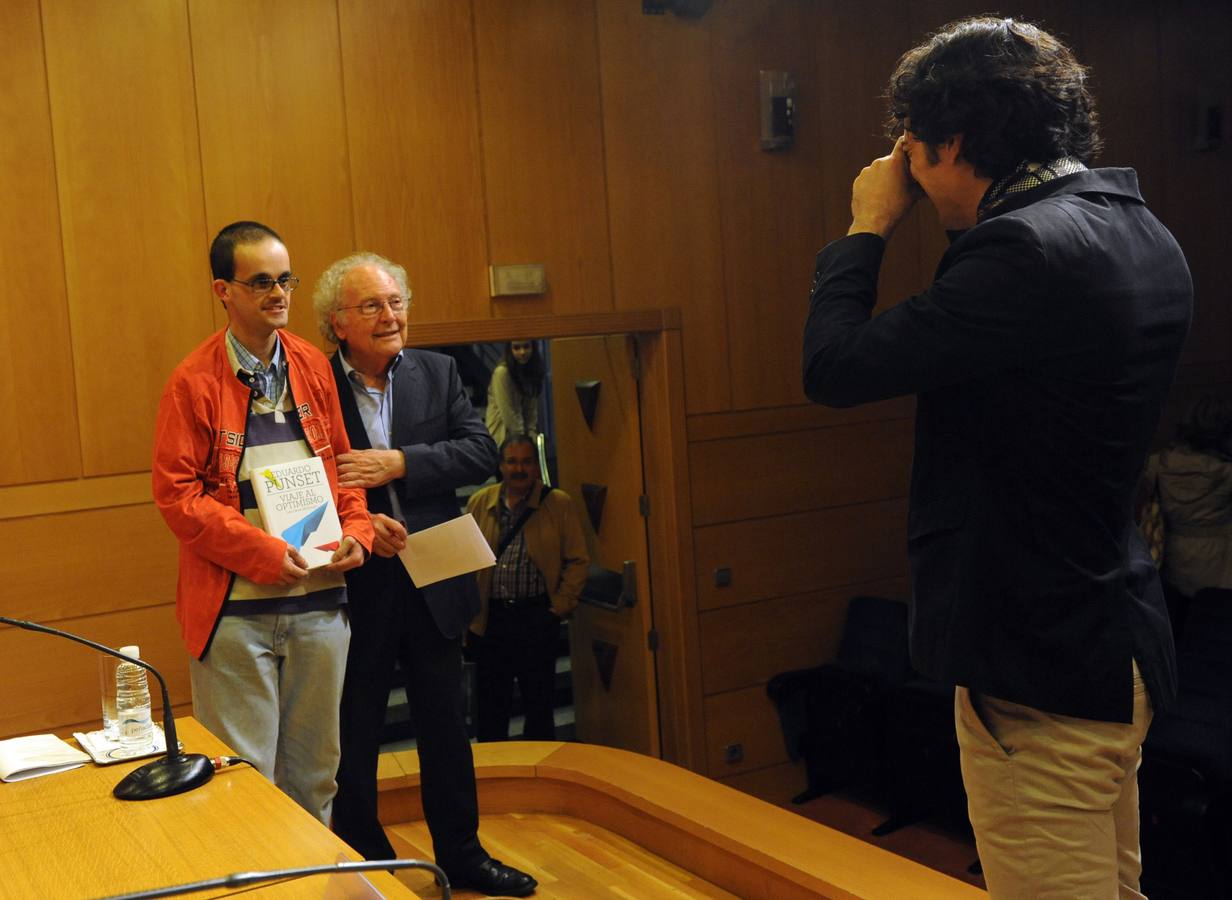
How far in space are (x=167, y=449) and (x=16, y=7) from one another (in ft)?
5.65

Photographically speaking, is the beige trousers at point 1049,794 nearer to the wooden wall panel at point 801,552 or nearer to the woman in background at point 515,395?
the wooden wall panel at point 801,552

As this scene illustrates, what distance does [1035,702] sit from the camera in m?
1.40

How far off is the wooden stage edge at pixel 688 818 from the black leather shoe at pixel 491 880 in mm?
590

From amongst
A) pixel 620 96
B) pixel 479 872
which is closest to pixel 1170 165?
pixel 620 96

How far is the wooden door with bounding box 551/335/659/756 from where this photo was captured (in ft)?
16.1

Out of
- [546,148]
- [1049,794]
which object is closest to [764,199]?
[546,148]

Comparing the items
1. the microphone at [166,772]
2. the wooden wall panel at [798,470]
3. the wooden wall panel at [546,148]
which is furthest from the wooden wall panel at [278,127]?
the microphone at [166,772]

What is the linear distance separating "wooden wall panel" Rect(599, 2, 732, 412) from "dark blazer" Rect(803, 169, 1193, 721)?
3.22 metres

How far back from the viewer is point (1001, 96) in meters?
1.43

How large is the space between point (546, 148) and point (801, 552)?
192 centimetres

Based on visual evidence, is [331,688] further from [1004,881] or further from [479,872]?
[1004,881]

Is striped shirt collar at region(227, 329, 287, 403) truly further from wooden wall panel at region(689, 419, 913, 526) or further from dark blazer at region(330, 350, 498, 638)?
wooden wall panel at region(689, 419, 913, 526)

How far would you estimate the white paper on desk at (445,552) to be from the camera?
3.02 metres

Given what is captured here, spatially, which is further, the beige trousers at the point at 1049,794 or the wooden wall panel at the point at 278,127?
the wooden wall panel at the point at 278,127
